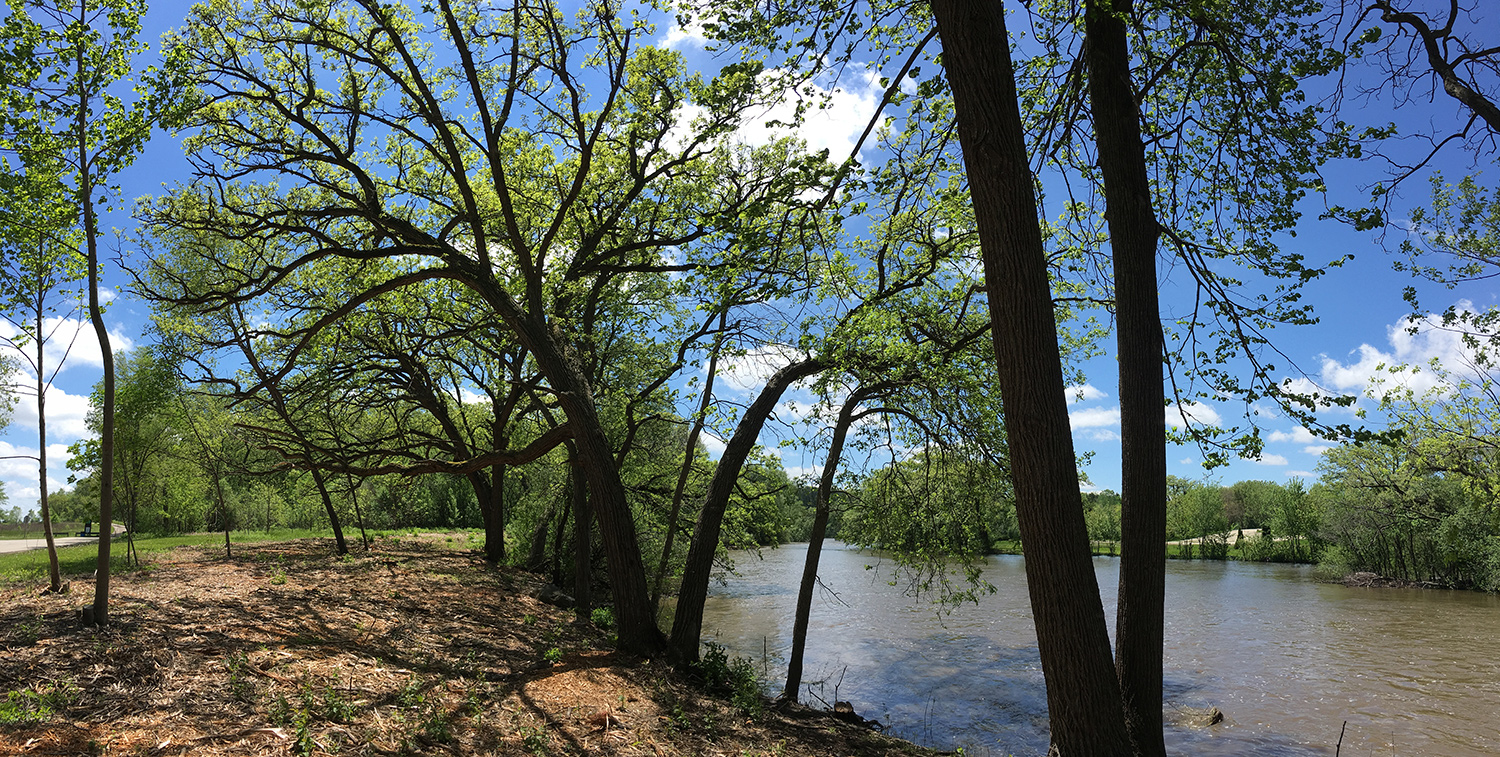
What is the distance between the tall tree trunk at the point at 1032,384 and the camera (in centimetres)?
390

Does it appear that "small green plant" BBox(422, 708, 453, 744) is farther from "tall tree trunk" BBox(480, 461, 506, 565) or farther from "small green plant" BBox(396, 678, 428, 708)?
"tall tree trunk" BBox(480, 461, 506, 565)

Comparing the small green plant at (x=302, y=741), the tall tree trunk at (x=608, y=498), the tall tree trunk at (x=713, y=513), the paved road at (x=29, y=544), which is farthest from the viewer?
the paved road at (x=29, y=544)

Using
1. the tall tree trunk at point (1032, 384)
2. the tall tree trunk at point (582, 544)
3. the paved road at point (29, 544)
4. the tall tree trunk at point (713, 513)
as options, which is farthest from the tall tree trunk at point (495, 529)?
the tall tree trunk at point (1032, 384)

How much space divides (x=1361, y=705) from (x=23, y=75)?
66.4ft

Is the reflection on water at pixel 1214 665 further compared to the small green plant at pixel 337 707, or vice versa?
the reflection on water at pixel 1214 665

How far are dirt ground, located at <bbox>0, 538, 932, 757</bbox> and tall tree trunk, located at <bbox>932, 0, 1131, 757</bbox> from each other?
3.01 m

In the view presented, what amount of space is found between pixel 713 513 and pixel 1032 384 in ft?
18.2

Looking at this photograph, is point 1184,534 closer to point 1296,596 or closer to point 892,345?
point 1296,596

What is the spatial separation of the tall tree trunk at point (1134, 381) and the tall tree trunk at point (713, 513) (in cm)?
391

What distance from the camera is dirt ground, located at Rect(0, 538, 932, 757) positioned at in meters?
4.14

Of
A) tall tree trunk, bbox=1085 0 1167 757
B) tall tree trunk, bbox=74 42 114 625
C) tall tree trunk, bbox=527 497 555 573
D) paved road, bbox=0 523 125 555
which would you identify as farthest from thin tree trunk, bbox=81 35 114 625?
paved road, bbox=0 523 125 555

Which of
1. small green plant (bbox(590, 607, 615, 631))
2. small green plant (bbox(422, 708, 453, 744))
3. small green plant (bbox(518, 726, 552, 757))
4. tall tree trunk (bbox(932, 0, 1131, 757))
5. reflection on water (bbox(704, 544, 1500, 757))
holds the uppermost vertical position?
tall tree trunk (bbox(932, 0, 1131, 757))

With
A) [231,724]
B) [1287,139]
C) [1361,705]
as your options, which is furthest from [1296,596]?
[231,724]

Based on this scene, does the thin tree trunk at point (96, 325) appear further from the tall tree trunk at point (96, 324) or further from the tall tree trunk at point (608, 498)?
the tall tree trunk at point (608, 498)
